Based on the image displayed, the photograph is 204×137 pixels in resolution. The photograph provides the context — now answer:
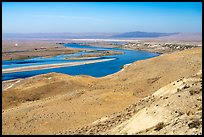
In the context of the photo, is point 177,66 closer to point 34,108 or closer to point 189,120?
point 34,108

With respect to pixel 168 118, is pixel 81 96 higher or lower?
lower

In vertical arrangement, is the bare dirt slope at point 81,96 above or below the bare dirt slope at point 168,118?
below

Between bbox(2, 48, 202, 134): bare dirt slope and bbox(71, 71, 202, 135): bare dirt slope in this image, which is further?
bbox(2, 48, 202, 134): bare dirt slope

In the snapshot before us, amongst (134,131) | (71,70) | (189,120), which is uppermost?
(189,120)

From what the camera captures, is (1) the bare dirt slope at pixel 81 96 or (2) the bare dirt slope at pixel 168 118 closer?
(2) the bare dirt slope at pixel 168 118

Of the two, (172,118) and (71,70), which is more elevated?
(172,118)

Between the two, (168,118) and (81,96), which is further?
(81,96)

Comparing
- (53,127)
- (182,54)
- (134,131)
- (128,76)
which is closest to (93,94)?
(53,127)

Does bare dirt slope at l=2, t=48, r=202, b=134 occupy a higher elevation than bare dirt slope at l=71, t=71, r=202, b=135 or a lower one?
lower
